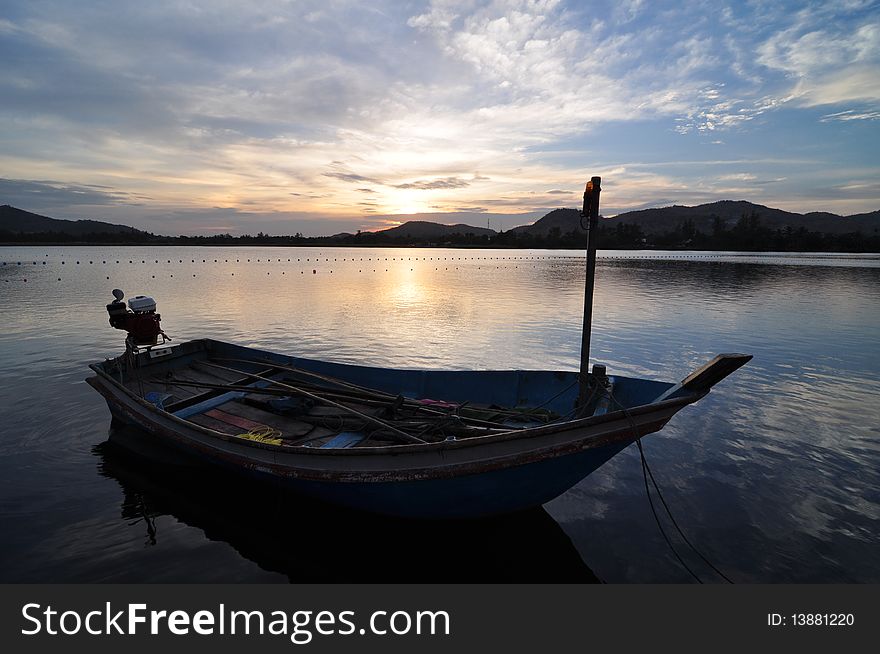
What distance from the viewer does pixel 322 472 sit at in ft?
21.9

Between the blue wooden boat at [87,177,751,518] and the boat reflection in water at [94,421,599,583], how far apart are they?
0.85 meters

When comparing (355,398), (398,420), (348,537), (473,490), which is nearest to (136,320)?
(355,398)

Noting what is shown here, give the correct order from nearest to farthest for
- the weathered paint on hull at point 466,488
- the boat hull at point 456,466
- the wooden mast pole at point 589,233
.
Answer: the boat hull at point 456,466
the weathered paint on hull at point 466,488
the wooden mast pole at point 589,233

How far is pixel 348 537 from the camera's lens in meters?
7.69

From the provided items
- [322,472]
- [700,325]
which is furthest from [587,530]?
[700,325]

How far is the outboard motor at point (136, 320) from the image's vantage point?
11.5 m

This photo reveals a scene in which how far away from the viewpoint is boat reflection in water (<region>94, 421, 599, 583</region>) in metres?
6.93

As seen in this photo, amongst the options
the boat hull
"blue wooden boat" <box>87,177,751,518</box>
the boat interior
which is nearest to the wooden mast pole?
"blue wooden boat" <box>87,177,751,518</box>

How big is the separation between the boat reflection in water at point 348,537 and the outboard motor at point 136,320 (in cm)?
394

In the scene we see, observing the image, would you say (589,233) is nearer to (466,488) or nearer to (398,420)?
(466,488)

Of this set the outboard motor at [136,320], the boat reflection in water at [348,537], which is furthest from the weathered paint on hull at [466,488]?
the outboard motor at [136,320]

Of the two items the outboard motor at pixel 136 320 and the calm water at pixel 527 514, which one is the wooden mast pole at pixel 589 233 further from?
the outboard motor at pixel 136 320

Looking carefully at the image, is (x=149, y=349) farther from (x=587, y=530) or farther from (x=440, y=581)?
(x=587, y=530)

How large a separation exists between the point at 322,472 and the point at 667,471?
7.95m
